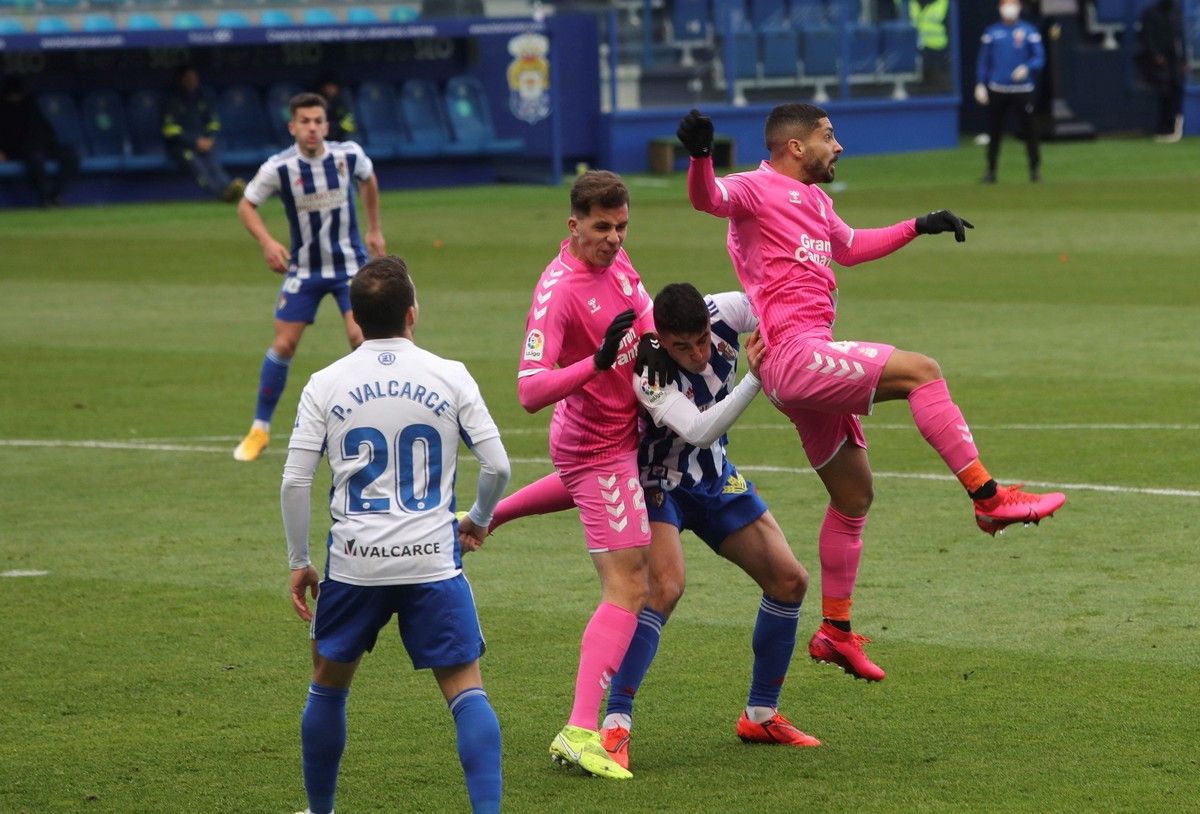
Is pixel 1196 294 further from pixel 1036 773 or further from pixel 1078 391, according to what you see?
pixel 1036 773

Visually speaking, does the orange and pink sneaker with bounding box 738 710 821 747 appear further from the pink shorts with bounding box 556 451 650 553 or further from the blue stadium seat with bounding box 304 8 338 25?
→ the blue stadium seat with bounding box 304 8 338 25

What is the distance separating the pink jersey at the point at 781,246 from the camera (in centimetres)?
642

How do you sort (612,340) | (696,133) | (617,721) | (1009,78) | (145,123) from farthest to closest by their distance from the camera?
(145,123)
(1009,78)
(696,133)
(617,721)
(612,340)

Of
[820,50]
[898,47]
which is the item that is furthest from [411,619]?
[898,47]

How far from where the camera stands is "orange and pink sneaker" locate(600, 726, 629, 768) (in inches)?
226

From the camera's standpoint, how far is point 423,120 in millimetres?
31141

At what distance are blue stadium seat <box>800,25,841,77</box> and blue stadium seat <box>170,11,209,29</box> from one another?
990cm

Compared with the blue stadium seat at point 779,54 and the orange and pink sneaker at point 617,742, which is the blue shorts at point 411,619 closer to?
the orange and pink sneaker at point 617,742

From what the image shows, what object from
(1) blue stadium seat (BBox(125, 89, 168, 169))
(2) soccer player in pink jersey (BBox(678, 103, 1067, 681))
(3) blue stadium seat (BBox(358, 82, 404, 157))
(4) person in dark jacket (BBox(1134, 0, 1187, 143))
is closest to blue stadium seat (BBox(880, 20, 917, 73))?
(4) person in dark jacket (BBox(1134, 0, 1187, 143))

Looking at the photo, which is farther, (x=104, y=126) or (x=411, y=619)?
(x=104, y=126)

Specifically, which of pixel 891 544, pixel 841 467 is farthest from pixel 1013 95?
pixel 841 467

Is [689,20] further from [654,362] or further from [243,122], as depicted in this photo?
[654,362]

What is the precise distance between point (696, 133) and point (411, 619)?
1.99m

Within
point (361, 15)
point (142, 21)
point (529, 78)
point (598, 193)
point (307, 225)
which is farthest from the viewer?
point (361, 15)
